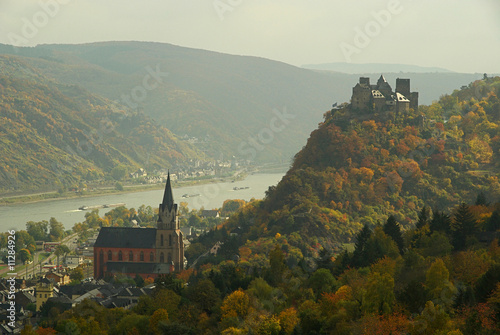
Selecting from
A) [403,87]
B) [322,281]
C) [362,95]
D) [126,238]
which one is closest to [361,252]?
[322,281]

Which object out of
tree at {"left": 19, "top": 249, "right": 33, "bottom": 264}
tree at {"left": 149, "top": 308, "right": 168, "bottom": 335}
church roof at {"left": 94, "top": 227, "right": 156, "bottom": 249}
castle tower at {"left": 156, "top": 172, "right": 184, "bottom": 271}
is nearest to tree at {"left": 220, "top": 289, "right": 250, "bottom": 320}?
tree at {"left": 149, "top": 308, "right": 168, "bottom": 335}

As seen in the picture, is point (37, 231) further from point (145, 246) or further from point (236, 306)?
point (236, 306)

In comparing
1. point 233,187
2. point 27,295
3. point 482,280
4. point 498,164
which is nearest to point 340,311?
point 482,280

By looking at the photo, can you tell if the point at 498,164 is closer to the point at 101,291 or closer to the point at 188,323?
the point at 101,291

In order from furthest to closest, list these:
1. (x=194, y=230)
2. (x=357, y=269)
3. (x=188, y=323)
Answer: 1. (x=194, y=230)
2. (x=357, y=269)
3. (x=188, y=323)

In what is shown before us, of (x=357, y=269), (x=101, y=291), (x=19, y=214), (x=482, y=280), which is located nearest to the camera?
(x=482, y=280)
